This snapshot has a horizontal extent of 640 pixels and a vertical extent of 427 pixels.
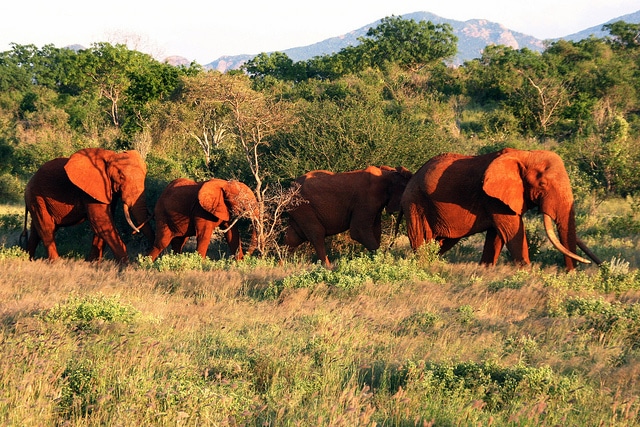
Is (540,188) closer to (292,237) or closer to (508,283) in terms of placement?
(508,283)

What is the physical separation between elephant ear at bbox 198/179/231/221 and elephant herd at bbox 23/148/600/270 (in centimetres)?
2

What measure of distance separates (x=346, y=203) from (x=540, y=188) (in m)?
3.96

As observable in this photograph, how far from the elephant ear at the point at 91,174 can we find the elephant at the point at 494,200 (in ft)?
21.5

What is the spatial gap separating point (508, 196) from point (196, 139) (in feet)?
79.1

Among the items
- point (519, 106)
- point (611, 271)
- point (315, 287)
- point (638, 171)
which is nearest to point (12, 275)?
point (315, 287)

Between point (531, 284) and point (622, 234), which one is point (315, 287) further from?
point (622, 234)

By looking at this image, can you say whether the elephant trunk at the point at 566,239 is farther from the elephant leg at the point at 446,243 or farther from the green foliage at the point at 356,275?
the elephant leg at the point at 446,243

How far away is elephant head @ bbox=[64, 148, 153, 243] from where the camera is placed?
51.0ft

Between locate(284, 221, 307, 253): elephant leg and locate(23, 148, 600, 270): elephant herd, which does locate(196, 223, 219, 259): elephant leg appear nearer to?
locate(23, 148, 600, 270): elephant herd

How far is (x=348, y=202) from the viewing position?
48.4 ft

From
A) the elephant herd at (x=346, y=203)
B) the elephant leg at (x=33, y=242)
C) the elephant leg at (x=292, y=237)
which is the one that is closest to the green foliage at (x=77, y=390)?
the elephant herd at (x=346, y=203)

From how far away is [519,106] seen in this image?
123ft

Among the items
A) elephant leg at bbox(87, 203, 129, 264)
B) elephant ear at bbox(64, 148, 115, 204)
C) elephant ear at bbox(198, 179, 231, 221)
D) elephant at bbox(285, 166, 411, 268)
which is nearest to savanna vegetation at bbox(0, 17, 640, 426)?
elephant at bbox(285, 166, 411, 268)

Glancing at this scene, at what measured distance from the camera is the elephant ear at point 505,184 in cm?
1262
